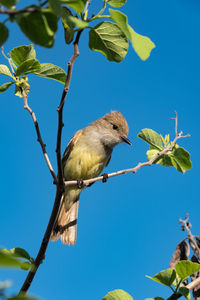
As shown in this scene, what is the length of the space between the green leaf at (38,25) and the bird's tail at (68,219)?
16.9 feet

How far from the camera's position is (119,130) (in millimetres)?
7633

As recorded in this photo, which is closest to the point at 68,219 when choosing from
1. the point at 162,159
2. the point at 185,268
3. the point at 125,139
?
the point at 125,139

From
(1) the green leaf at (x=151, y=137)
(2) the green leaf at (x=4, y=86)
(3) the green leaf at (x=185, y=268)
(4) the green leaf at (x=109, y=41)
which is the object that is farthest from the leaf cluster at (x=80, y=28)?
(3) the green leaf at (x=185, y=268)

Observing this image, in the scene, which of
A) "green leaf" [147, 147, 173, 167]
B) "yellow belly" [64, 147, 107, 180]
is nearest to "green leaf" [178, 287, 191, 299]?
"green leaf" [147, 147, 173, 167]

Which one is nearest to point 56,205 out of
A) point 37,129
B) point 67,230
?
point 37,129

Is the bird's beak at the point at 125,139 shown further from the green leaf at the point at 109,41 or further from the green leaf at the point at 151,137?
the green leaf at the point at 109,41

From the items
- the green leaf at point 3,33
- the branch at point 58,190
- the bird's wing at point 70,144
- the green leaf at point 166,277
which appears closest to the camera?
the green leaf at point 3,33

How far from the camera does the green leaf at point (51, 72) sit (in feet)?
9.33

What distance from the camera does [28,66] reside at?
269 centimetres

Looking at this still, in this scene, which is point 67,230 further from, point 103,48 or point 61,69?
point 103,48

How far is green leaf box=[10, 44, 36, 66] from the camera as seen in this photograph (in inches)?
109

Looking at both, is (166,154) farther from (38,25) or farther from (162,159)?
(38,25)

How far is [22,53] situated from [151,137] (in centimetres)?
167

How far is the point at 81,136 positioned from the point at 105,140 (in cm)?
54
